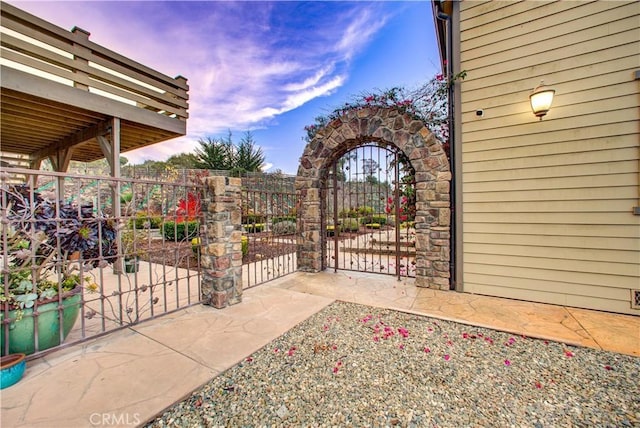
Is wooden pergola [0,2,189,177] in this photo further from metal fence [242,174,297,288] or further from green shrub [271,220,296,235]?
green shrub [271,220,296,235]

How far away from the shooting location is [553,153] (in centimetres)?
312

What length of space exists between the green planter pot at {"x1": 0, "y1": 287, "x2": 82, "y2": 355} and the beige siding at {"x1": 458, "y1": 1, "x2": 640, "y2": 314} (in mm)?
4481

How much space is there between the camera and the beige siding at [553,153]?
112 inches

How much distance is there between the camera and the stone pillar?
3.05 meters

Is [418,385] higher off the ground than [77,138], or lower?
lower

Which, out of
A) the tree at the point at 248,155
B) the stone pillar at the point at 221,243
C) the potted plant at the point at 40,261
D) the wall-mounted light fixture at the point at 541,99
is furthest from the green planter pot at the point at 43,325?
the tree at the point at 248,155

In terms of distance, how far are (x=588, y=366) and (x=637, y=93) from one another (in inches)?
115

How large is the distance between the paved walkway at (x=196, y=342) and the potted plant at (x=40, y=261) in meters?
0.25

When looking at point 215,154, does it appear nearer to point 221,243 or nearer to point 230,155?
point 230,155

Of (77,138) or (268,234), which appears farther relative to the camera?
(77,138)

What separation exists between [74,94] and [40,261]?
2.99 metres

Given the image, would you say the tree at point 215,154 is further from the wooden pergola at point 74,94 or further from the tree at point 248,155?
the wooden pergola at point 74,94

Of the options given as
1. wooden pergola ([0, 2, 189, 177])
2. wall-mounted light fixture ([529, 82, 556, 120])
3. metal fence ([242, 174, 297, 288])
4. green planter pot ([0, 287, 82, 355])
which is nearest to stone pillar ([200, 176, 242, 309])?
metal fence ([242, 174, 297, 288])

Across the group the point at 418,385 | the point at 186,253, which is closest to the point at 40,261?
the point at 418,385
